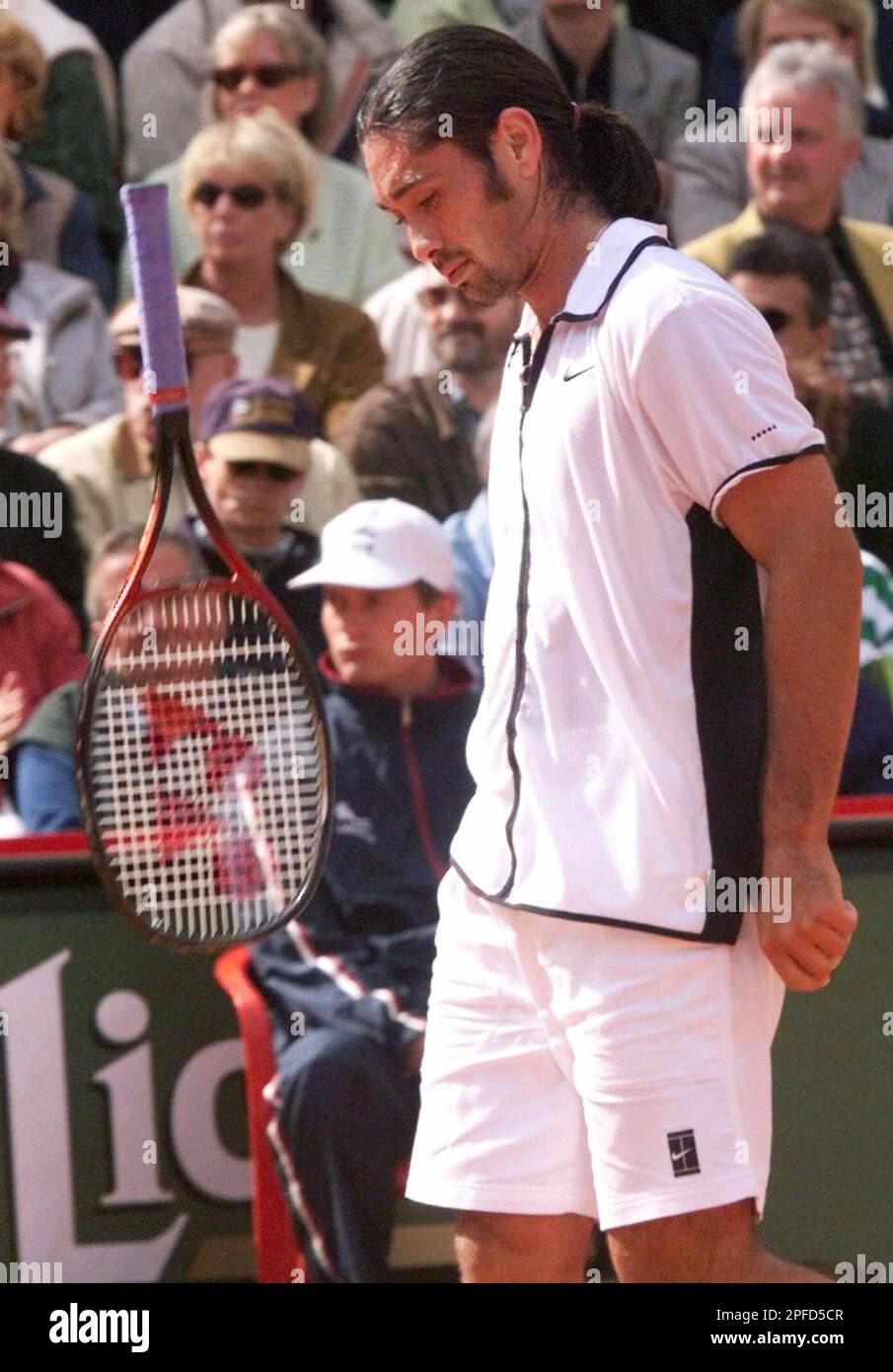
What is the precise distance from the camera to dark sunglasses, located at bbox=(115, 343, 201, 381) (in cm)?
530

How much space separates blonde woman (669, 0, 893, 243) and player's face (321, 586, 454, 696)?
1.78 meters

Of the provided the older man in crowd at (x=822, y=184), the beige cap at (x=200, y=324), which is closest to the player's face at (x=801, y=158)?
the older man in crowd at (x=822, y=184)

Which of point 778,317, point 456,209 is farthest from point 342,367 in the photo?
point 456,209

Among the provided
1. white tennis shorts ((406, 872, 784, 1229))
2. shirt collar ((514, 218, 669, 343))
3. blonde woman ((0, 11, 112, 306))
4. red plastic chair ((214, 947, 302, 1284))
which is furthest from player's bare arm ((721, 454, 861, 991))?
blonde woman ((0, 11, 112, 306))

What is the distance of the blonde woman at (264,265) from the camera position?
5.57 meters

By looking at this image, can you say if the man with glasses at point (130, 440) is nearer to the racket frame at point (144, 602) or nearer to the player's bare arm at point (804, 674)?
the racket frame at point (144, 602)

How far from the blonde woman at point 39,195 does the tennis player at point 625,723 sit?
10.6 feet

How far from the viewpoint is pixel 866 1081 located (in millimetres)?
4164

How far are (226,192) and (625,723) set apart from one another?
3.36m

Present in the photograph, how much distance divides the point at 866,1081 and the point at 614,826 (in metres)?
1.80

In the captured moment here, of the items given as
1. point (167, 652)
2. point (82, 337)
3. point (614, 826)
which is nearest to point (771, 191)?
point (82, 337)

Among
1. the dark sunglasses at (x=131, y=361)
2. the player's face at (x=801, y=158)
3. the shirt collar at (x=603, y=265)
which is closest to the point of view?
the shirt collar at (x=603, y=265)

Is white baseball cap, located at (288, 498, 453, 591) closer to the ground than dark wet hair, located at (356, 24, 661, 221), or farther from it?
closer to the ground

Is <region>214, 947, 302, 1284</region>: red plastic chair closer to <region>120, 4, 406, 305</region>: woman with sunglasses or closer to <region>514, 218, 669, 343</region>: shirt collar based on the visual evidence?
<region>514, 218, 669, 343</region>: shirt collar
